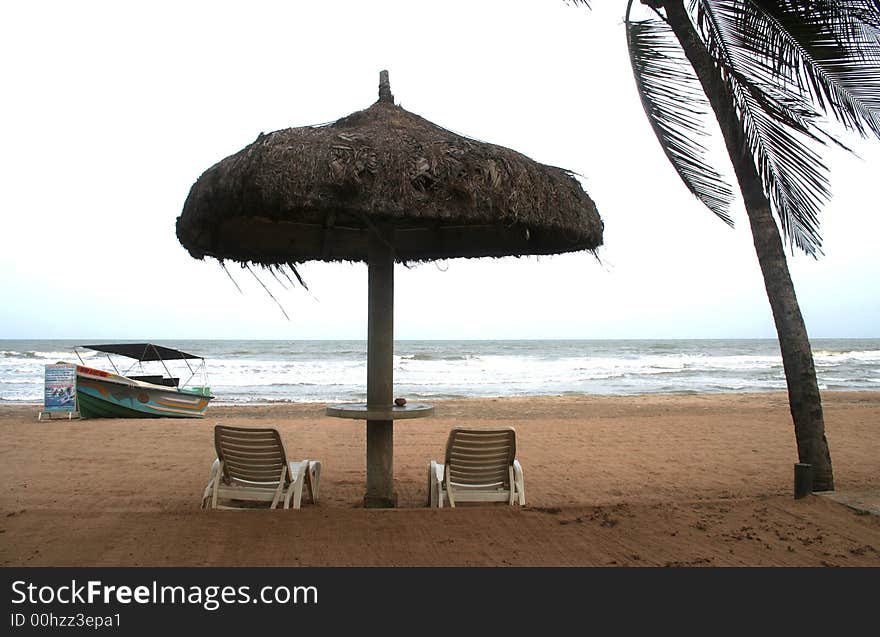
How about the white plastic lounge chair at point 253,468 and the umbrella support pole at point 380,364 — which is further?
the umbrella support pole at point 380,364

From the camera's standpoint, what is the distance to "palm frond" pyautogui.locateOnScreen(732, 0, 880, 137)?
469 cm

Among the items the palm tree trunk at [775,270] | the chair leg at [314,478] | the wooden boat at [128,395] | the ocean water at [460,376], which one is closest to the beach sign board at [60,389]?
the wooden boat at [128,395]

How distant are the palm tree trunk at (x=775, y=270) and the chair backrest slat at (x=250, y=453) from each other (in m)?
3.82

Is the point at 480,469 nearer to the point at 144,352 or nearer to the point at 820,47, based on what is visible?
the point at 820,47

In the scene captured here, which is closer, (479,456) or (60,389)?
(479,456)

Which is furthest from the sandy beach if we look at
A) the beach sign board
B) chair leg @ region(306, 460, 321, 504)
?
the beach sign board

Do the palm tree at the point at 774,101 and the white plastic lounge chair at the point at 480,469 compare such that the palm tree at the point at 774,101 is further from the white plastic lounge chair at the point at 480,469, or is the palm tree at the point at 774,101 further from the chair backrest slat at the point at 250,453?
the chair backrest slat at the point at 250,453

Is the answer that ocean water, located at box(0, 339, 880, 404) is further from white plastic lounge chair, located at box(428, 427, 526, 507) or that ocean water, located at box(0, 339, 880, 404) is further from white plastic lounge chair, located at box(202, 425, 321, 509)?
white plastic lounge chair, located at box(428, 427, 526, 507)

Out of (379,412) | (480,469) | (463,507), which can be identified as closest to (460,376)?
(480,469)

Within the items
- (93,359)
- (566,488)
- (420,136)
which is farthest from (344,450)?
(93,359)

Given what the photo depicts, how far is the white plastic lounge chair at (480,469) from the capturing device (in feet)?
15.4

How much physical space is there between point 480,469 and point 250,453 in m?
1.72

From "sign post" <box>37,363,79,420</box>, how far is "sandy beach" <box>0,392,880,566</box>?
2.66ft

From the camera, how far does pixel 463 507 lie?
14.8 ft
